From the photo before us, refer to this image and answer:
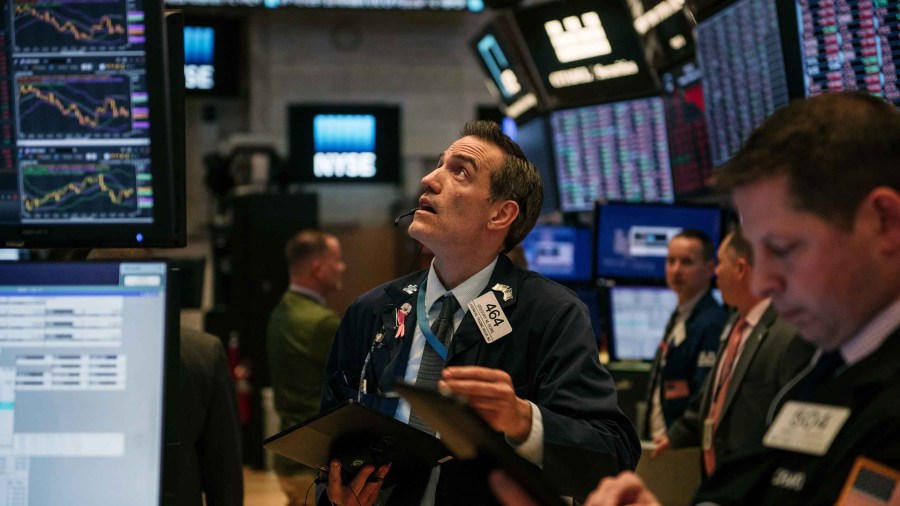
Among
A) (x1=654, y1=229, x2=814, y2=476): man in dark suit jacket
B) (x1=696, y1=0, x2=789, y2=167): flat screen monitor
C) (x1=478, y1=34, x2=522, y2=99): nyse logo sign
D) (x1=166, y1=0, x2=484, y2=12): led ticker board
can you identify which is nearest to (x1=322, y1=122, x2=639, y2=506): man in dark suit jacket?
(x1=654, y1=229, x2=814, y2=476): man in dark suit jacket

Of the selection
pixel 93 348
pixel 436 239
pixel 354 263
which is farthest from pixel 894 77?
pixel 354 263

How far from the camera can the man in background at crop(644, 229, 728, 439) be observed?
198 inches

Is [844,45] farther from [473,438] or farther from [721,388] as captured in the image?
[473,438]

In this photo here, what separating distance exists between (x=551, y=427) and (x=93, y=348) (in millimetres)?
942

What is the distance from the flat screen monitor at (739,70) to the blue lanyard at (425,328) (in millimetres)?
2065

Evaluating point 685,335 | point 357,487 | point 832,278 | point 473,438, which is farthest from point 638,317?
point 832,278

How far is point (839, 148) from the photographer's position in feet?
4.55

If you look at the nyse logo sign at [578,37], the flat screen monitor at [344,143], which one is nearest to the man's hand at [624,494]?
the nyse logo sign at [578,37]

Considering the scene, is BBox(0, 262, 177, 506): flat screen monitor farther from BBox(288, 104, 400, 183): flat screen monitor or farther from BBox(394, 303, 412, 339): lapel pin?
BBox(288, 104, 400, 183): flat screen monitor

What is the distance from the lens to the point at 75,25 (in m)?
2.22

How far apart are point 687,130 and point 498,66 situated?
2244 mm

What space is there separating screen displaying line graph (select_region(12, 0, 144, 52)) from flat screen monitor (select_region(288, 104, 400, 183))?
360 inches

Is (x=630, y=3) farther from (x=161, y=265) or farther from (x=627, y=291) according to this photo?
(x=161, y=265)

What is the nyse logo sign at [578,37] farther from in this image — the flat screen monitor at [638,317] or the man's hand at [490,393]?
the man's hand at [490,393]
